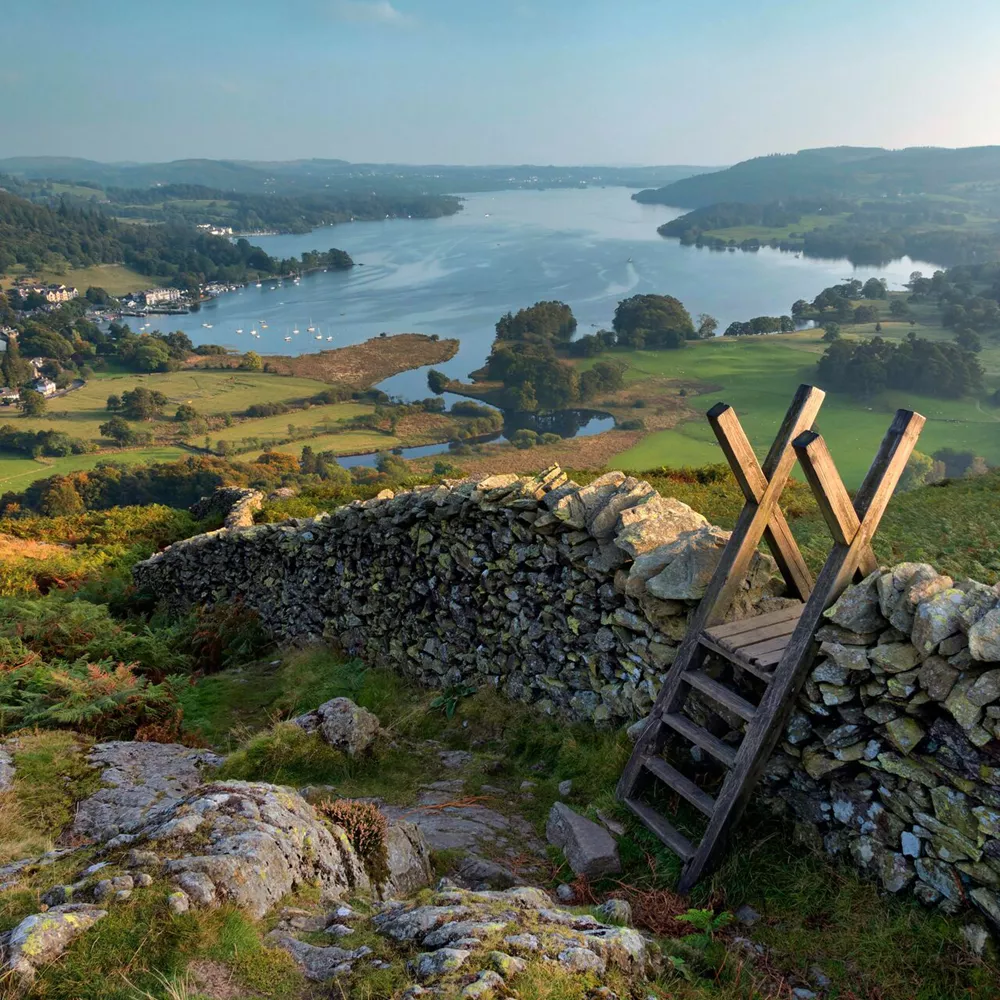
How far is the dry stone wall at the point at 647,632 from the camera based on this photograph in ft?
12.1

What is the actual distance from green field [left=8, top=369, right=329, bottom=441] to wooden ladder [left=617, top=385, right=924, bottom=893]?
88.3 metres

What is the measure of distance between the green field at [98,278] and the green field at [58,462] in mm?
124219

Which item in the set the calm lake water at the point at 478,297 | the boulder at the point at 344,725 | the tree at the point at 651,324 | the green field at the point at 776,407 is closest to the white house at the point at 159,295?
the calm lake water at the point at 478,297

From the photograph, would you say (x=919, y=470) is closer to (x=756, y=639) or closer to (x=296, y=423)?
(x=756, y=639)

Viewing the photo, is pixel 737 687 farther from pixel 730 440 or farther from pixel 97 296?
pixel 97 296

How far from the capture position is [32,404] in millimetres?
91125

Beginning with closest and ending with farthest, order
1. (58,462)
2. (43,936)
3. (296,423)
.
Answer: (43,936) < (58,462) < (296,423)

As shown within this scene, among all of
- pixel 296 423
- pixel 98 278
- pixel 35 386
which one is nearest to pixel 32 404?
pixel 35 386

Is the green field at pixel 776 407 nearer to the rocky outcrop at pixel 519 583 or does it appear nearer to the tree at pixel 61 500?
the tree at pixel 61 500

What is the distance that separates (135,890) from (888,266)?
204616 mm

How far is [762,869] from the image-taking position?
14.6ft

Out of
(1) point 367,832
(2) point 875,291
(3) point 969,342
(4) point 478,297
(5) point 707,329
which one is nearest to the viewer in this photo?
(1) point 367,832

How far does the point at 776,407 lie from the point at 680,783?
7617 cm

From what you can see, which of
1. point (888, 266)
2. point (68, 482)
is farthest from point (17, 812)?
point (888, 266)
